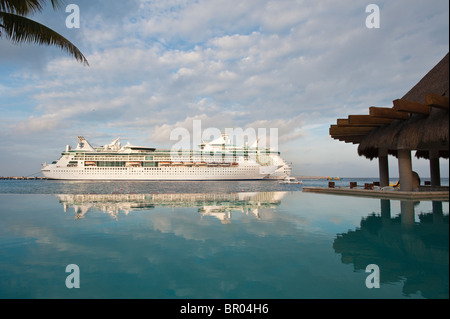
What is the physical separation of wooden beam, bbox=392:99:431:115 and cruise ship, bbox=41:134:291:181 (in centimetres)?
4935

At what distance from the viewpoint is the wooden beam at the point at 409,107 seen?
764 centimetres

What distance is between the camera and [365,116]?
10008 millimetres

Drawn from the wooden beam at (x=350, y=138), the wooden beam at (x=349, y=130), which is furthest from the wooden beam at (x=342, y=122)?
the wooden beam at (x=350, y=138)

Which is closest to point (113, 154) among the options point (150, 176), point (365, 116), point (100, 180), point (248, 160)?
point (100, 180)

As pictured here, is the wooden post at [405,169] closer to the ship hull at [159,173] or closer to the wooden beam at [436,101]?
the wooden beam at [436,101]

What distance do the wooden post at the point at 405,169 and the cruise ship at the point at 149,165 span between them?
152 ft

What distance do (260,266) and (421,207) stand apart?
7.36 meters

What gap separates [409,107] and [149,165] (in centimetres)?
5434

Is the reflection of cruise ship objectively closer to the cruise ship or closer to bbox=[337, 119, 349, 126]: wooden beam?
bbox=[337, 119, 349, 126]: wooden beam

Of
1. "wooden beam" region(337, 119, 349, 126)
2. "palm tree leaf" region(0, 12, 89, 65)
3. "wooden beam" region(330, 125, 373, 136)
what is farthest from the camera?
"wooden beam" region(330, 125, 373, 136)

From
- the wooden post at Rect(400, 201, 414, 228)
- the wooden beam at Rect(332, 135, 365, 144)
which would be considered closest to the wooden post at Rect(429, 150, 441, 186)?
the wooden beam at Rect(332, 135, 365, 144)

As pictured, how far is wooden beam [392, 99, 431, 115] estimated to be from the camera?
25.1ft

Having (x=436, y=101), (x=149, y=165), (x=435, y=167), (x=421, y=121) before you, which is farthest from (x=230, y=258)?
(x=149, y=165)
